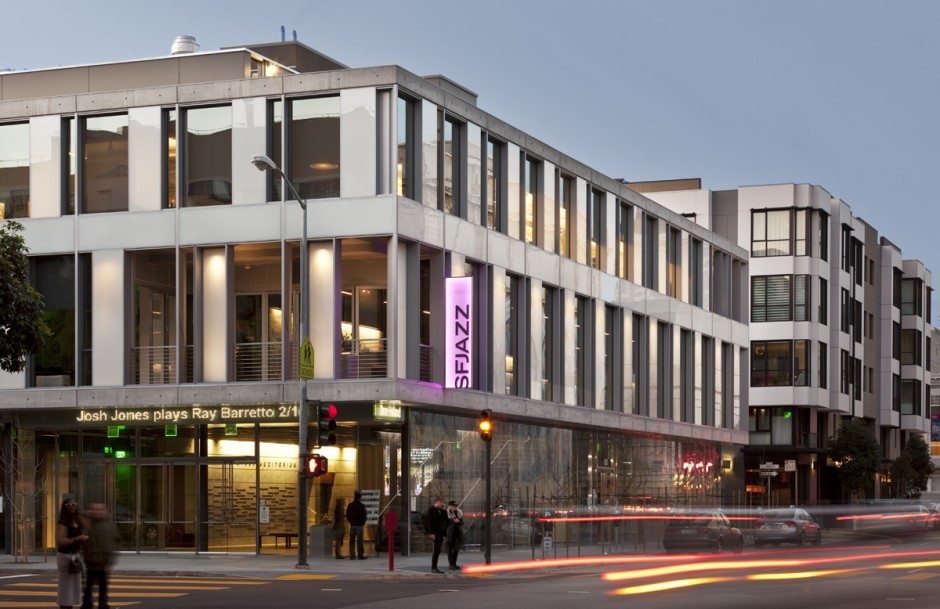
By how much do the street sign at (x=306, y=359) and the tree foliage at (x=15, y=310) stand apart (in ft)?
20.1

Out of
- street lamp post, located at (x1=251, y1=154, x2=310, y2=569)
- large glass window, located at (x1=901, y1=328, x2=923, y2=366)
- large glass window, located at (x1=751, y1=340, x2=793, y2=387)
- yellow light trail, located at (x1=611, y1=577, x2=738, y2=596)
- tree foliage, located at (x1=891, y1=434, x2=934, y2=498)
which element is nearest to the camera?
yellow light trail, located at (x1=611, y1=577, x2=738, y2=596)

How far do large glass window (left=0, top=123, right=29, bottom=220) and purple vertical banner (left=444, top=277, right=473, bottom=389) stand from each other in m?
12.5

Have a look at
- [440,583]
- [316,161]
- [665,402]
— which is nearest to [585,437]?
[665,402]

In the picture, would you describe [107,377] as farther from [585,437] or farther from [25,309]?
[585,437]

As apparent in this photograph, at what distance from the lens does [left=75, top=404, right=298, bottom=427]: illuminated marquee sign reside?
39969 millimetres

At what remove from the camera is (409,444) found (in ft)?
132

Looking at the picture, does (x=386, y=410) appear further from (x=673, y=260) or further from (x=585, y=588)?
(x=673, y=260)

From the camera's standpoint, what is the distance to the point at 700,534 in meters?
42.8

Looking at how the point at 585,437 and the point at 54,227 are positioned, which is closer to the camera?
the point at 54,227

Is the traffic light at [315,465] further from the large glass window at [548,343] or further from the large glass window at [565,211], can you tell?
the large glass window at [565,211]

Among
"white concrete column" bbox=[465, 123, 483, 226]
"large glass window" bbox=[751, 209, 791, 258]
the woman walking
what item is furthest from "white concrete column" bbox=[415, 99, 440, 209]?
"large glass window" bbox=[751, 209, 791, 258]

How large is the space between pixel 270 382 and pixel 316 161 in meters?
6.04

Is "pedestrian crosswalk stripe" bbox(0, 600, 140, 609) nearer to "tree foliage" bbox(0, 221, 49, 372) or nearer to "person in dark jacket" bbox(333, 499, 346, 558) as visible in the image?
"tree foliage" bbox(0, 221, 49, 372)

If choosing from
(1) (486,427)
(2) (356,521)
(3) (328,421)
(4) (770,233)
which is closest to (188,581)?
(3) (328,421)
